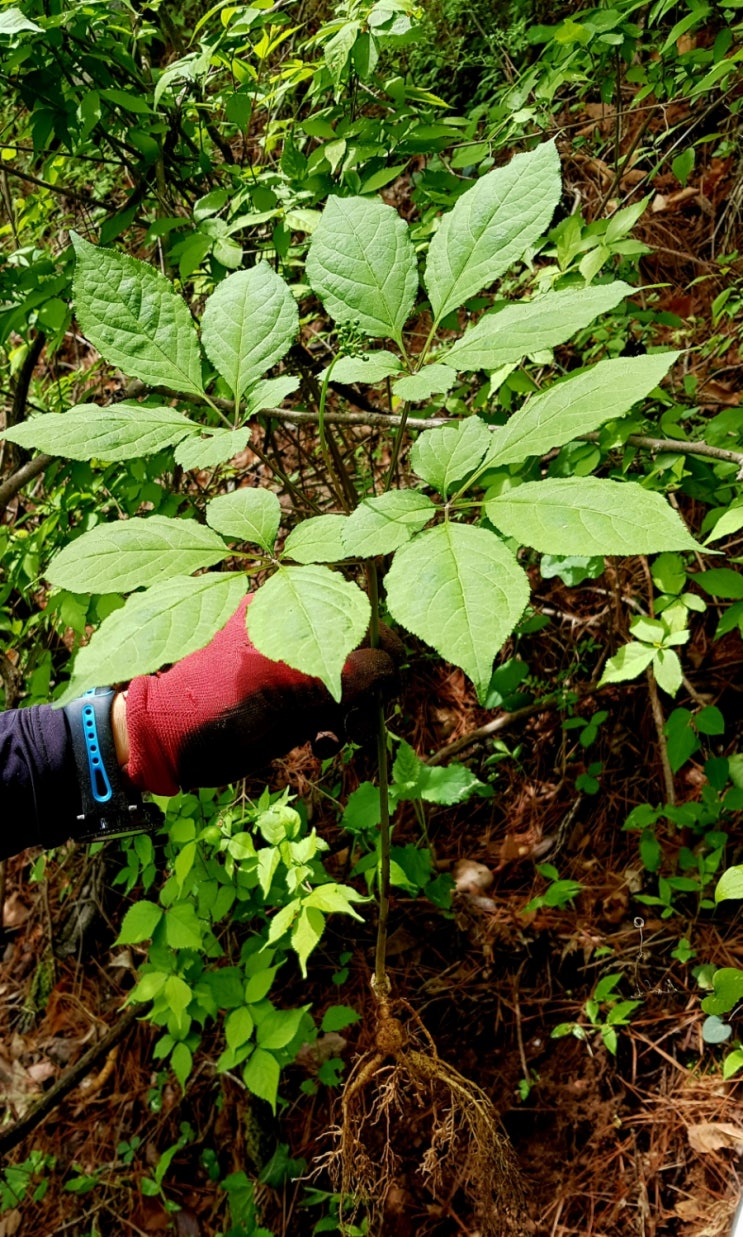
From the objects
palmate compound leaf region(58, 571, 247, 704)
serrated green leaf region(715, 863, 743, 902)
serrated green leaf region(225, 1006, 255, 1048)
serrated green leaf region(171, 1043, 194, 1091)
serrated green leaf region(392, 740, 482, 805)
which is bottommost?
serrated green leaf region(171, 1043, 194, 1091)

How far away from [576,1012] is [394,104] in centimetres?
212

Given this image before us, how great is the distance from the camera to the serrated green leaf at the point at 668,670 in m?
1.36

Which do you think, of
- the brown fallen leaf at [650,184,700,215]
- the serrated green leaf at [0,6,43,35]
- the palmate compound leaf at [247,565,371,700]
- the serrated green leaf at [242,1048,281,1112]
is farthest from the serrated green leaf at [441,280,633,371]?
the brown fallen leaf at [650,184,700,215]

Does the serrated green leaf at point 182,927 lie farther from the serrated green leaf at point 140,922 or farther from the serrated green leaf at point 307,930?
the serrated green leaf at point 307,930

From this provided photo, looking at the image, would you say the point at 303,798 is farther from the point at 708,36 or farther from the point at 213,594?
the point at 708,36

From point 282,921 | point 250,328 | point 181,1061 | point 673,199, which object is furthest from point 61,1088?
point 673,199

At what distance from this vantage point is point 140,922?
1.69m

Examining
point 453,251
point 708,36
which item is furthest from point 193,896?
point 708,36

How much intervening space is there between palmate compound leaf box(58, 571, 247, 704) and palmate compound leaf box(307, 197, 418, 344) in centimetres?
33

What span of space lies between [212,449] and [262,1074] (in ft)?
4.39

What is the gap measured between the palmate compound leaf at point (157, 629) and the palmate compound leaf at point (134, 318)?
305 millimetres

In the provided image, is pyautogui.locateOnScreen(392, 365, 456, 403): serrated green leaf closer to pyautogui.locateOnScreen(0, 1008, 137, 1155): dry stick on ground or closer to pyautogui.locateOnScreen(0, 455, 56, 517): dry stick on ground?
pyautogui.locateOnScreen(0, 455, 56, 517): dry stick on ground

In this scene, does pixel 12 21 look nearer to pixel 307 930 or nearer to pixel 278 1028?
pixel 307 930

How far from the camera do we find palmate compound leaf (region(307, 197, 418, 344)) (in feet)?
2.70
